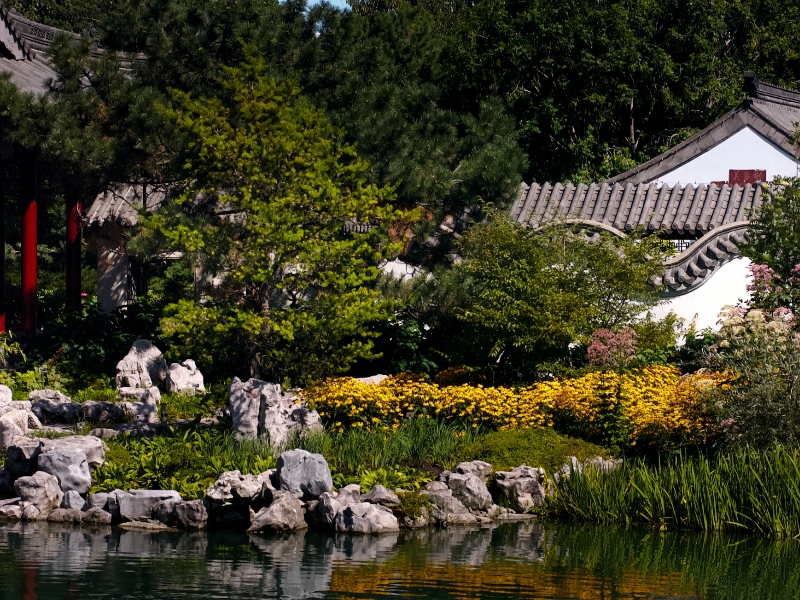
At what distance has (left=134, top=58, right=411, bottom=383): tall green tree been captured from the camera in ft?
57.6

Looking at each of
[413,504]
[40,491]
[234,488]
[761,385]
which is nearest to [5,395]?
[40,491]

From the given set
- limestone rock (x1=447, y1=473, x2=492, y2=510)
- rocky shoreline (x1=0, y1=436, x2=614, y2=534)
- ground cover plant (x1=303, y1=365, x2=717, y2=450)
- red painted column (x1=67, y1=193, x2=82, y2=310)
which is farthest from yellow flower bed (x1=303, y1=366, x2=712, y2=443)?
red painted column (x1=67, y1=193, x2=82, y2=310)

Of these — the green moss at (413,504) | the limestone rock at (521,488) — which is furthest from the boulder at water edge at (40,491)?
the limestone rock at (521,488)

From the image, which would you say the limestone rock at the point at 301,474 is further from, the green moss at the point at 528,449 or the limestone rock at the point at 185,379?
the limestone rock at the point at 185,379

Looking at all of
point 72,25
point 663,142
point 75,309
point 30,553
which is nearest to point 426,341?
point 75,309

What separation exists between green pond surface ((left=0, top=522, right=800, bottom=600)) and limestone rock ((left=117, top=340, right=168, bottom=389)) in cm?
637

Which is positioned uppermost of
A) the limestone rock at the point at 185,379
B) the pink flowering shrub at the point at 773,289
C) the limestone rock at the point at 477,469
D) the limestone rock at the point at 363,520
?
the pink flowering shrub at the point at 773,289

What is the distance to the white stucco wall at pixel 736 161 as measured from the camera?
28656mm

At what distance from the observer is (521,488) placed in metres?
15.1

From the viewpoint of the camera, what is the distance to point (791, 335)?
49.0 ft

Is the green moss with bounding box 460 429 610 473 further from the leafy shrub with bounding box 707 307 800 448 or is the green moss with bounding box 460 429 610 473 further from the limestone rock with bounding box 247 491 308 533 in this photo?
the limestone rock with bounding box 247 491 308 533

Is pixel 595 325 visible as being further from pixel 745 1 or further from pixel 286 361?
pixel 745 1

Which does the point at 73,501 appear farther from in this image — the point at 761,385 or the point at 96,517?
the point at 761,385

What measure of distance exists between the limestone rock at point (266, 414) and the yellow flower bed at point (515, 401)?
33 centimetres
